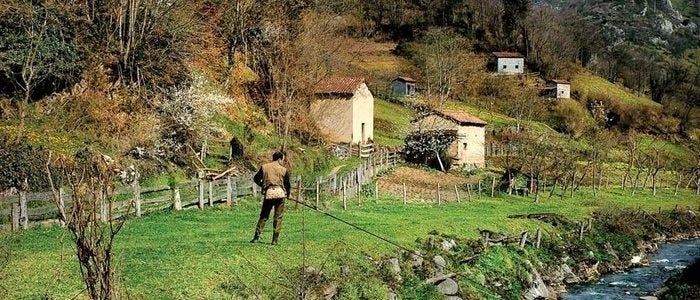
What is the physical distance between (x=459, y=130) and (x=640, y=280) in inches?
1236

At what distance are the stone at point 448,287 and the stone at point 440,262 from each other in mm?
652

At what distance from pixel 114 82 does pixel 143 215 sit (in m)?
14.8

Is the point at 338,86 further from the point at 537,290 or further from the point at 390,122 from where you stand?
the point at 537,290

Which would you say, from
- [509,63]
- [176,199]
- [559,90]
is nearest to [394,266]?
[176,199]

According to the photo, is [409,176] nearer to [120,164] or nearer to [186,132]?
[186,132]

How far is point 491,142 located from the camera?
2960 inches

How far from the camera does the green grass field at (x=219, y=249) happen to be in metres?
13.4

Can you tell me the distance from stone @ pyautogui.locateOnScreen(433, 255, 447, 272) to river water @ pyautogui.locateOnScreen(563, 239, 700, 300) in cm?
592

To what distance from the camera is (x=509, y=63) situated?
11588 cm

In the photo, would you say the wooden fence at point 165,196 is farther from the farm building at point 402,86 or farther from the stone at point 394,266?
the farm building at point 402,86

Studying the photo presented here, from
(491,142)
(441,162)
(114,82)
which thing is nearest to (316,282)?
(114,82)

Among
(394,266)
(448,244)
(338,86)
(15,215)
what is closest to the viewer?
(394,266)

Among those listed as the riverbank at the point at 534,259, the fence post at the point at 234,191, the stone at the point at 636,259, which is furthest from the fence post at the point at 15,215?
the stone at the point at 636,259

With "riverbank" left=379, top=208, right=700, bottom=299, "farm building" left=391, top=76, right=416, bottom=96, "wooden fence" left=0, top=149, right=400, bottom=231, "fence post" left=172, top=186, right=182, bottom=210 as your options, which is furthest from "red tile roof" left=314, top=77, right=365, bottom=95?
"farm building" left=391, top=76, right=416, bottom=96
